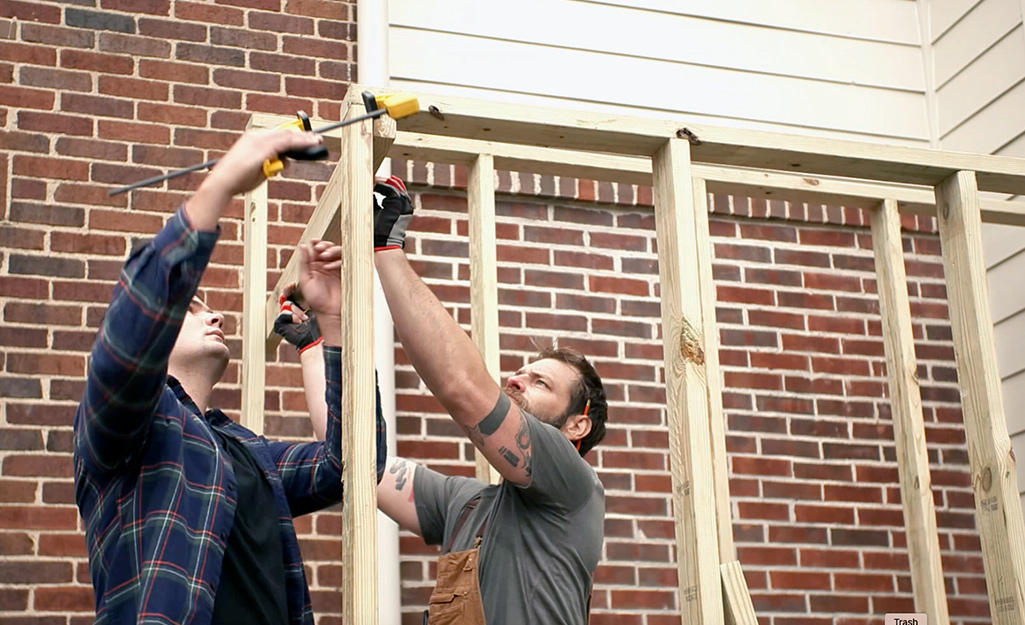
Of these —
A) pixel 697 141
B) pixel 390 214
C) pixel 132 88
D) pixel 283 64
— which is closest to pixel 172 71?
pixel 132 88

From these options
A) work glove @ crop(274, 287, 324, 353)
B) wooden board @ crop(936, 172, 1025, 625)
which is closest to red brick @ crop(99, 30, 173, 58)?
work glove @ crop(274, 287, 324, 353)

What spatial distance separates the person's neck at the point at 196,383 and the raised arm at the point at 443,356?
0.49m

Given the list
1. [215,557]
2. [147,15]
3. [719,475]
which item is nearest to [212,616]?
[215,557]

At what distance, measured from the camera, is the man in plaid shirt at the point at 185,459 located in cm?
219

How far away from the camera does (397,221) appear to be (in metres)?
2.58

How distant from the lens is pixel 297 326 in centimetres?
333

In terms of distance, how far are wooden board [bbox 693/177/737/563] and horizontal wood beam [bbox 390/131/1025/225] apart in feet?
0.38

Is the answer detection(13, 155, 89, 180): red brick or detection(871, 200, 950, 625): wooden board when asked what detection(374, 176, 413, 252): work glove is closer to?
detection(871, 200, 950, 625): wooden board

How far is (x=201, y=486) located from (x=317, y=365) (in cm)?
86

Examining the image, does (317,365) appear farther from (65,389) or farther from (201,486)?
(65,389)

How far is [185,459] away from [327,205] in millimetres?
923

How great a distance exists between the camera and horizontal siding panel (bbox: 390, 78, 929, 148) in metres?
4.71

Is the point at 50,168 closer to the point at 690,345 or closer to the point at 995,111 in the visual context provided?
the point at 690,345

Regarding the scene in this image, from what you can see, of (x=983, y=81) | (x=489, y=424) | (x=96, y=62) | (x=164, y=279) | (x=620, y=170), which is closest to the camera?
(x=164, y=279)
